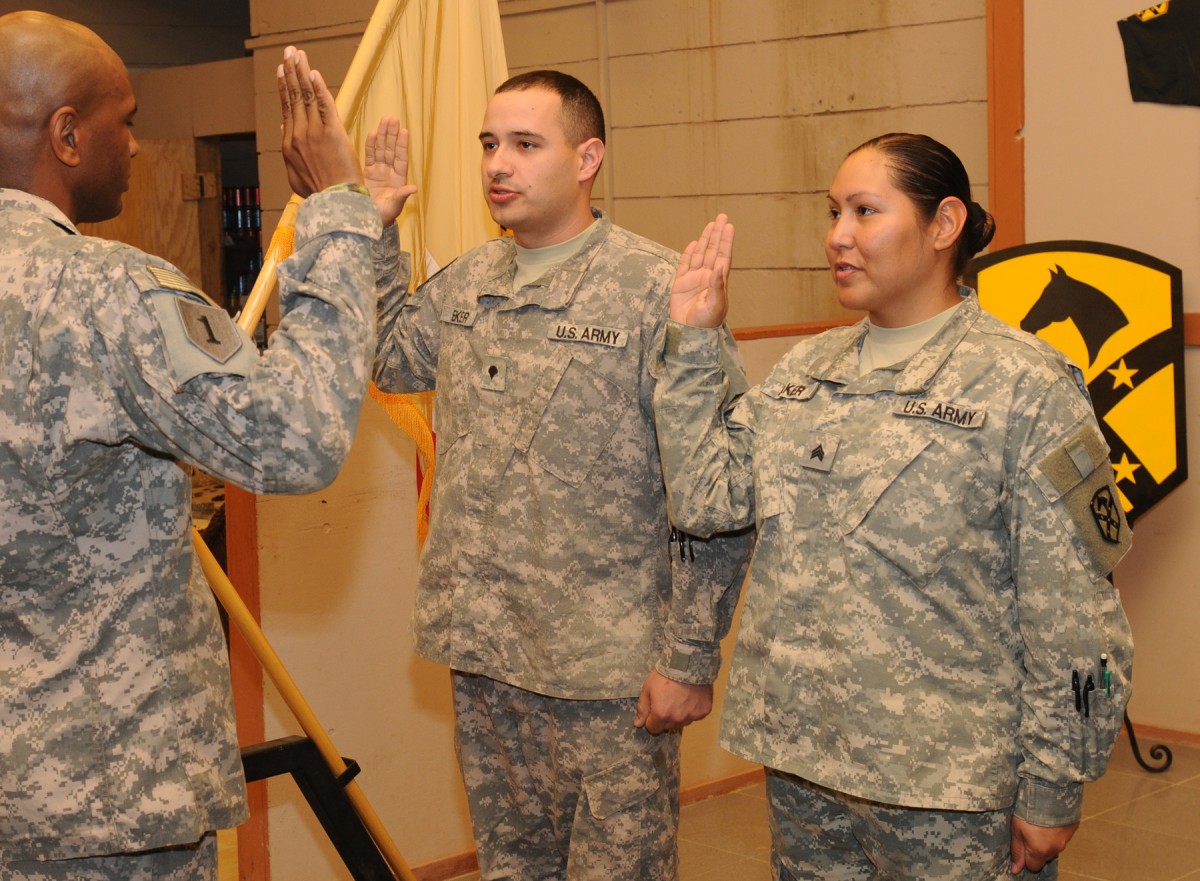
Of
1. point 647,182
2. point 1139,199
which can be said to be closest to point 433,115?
point 1139,199

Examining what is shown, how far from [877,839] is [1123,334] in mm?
2541

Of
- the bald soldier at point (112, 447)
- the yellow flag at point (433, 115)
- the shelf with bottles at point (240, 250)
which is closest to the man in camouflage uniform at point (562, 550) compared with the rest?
the yellow flag at point (433, 115)

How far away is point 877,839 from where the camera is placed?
1711 millimetres

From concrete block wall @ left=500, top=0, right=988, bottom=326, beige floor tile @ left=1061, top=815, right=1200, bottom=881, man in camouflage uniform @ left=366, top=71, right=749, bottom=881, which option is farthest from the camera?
concrete block wall @ left=500, top=0, right=988, bottom=326

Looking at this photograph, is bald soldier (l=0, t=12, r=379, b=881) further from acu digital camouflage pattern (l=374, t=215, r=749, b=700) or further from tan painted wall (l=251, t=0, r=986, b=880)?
tan painted wall (l=251, t=0, r=986, b=880)

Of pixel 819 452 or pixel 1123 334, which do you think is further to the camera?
pixel 1123 334

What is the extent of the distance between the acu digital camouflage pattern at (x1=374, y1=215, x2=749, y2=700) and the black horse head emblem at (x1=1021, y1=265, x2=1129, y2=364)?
2.00 metres

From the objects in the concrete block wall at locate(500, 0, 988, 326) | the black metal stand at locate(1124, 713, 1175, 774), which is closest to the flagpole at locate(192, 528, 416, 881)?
the black metal stand at locate(1124, 713, 1175, 774)

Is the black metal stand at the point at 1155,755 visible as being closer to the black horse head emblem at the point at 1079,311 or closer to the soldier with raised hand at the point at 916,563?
the black horse head emblem at the point at 1079,311

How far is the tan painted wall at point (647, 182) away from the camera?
9.75 feet

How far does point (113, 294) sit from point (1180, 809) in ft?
A: 10.4

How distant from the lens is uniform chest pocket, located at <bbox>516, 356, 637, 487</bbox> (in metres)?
2.14

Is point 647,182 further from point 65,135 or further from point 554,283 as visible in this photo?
point 65,135

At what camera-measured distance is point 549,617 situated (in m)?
2.12
